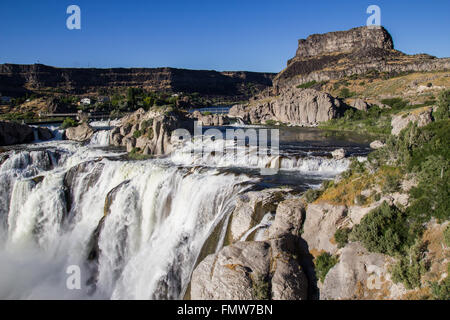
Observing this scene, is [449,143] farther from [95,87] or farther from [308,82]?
[95,87]

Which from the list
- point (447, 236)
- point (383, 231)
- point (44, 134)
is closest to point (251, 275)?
point (383, 231)

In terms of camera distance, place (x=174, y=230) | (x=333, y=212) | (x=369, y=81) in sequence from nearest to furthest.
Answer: (x=333, y=212), (x=174, y=230), (x=369, y=81)

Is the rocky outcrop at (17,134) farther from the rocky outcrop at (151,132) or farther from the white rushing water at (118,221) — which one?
the white rushing water at (118,221)

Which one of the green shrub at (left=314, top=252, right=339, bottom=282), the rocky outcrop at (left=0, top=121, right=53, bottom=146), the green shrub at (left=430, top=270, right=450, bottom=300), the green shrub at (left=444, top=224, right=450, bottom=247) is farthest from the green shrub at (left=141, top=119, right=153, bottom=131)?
the green shrub at (left=430, top=270, right=450, bottom=300)

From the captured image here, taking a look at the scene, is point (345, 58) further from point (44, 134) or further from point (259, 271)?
point (259, 271)

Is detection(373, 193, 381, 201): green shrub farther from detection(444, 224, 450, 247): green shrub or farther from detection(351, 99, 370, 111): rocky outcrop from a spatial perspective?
detection(351, 99, 370, 111): rocky outcrop

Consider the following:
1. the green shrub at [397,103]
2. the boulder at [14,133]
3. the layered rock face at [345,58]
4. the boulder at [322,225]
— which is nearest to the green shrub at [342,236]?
the boulder at [322,225]
